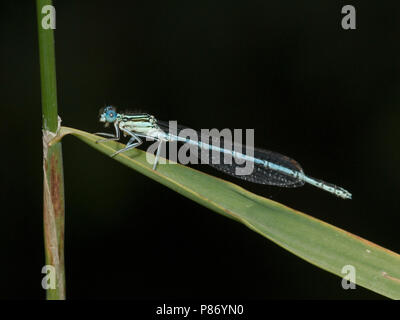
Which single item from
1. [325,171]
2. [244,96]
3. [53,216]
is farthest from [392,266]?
[244,96]

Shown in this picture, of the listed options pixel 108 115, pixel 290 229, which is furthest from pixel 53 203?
pixel 108 115

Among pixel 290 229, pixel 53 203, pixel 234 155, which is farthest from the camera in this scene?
pixel 234 155

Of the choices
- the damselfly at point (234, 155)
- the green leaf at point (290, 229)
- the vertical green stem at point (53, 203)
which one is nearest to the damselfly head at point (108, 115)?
the damselfly at point (234, 155)

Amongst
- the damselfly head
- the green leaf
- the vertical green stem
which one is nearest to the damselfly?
the damselfly head

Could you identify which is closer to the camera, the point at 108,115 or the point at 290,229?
the point at 290,229

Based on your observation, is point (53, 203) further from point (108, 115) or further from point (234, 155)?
point (234, 155)

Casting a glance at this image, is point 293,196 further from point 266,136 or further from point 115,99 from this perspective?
point 115,99
